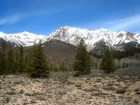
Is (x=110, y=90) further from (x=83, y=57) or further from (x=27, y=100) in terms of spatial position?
(x=83, y=57)

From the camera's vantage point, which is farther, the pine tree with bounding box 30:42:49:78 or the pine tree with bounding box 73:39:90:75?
the pine tree with bounding box 73:39:90:75

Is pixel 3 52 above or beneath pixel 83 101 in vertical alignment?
above

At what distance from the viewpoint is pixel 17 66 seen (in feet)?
252

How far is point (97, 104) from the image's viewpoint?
16391mm

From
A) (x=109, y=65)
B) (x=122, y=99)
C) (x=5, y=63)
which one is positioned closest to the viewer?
(x=122, y=99)

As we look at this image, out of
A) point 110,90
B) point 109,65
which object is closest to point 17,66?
point 109,65

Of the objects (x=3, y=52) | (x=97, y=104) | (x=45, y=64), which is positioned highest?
(x=3, y=52)

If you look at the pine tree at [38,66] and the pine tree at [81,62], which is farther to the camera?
the pine tree at [81,62]

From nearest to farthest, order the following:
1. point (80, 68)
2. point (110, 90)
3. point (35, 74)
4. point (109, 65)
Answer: point (110, 90) → point (35, 74) → point (80, 68) → point (109, 65)

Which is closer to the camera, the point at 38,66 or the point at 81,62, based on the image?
the point at 38,66

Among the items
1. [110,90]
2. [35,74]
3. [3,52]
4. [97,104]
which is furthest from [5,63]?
[97,104]

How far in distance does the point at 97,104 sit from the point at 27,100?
6.26 metres

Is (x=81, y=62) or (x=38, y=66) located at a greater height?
(x=81, y=62)

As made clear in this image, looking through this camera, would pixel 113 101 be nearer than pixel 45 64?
Yes
